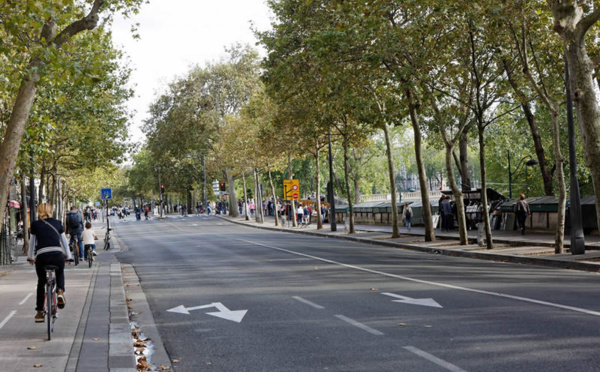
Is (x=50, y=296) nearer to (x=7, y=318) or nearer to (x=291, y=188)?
(x=7, y=318)

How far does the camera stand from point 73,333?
8922mm

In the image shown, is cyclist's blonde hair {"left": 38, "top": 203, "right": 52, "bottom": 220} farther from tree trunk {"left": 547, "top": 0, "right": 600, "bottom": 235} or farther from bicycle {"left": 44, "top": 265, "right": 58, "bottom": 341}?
tree trunk {"left": 547, "top": 0, "right": 600, "bottom": 235}

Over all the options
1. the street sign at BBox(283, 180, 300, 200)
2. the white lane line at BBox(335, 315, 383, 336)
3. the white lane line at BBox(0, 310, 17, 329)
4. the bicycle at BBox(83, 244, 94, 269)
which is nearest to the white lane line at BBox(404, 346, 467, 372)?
the white lane line at BBox(335, 315, 383, 336)

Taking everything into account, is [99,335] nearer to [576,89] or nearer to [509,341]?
[509,341]

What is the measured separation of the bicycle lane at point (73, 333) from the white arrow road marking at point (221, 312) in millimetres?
913

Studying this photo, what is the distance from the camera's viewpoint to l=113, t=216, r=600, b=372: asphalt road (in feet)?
22.8

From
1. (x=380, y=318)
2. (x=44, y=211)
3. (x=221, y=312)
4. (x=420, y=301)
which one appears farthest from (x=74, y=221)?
(x=380, y=318)

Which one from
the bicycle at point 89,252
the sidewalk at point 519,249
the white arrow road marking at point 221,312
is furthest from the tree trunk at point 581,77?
the bicycle at point 89,252

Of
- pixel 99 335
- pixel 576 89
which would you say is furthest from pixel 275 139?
pixel 99 335

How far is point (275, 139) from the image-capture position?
151 ft

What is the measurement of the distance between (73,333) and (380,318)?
13.3 ft

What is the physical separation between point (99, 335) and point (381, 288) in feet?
19.4

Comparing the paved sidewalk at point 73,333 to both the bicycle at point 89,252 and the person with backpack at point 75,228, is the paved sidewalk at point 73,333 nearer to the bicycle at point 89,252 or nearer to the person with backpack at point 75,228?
the bicycle at point 89,252

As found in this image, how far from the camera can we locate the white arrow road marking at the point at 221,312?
10211 mm
